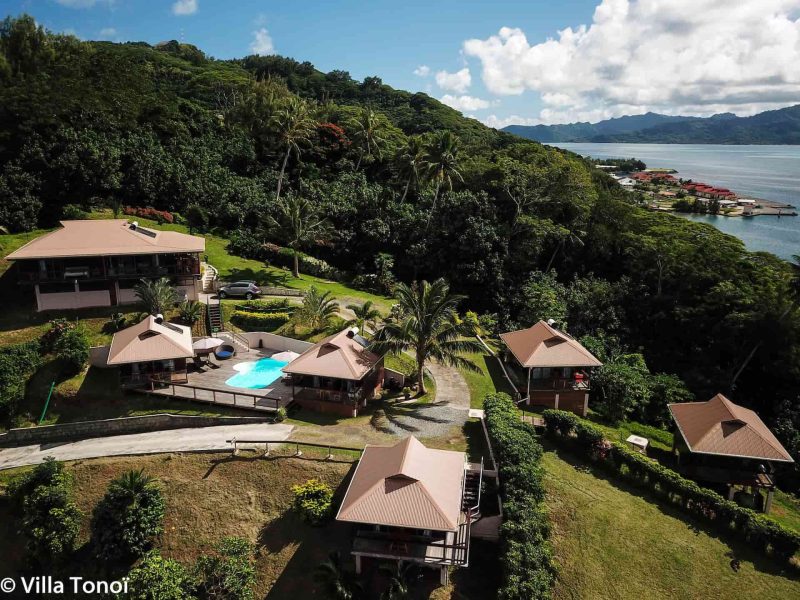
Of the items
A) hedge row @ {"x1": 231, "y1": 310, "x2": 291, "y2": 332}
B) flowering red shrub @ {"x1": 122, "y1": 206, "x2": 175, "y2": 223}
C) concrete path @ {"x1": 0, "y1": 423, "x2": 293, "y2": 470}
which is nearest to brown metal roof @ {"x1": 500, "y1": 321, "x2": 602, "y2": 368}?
concrete path @ {"x1": 0, "y1": 423, "x2": 293, "y2": 470}

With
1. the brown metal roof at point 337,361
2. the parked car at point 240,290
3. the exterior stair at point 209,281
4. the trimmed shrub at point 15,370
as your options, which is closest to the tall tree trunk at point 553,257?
the parked car at point 240,290

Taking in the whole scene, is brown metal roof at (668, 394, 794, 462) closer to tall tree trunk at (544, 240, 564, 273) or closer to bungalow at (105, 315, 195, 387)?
bungalow at (105, 315, 195, 387)

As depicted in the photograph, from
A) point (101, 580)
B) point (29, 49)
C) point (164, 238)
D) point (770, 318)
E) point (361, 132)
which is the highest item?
point (29, 49)

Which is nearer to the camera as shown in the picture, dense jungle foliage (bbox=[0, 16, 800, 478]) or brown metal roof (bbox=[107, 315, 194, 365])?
brown metal roof (bbox=[107, 315, 194, 365])

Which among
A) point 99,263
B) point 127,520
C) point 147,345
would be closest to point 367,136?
point 99,263

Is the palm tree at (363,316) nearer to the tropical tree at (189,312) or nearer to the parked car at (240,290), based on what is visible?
the parked car at (240,290)

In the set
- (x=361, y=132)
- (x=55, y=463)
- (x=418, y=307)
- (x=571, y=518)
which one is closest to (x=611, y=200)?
(x=361, y=132)

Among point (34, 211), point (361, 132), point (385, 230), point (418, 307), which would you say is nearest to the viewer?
point (418, 307)

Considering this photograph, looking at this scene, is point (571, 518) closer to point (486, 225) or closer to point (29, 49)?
point (486, 225)
